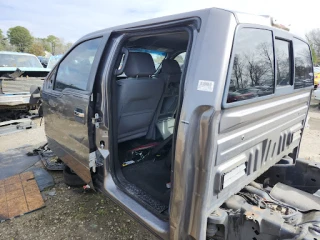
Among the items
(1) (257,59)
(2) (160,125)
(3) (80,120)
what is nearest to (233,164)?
(1) (257,59)

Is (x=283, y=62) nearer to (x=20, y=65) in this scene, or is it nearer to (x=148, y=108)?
(x=148, y=108)

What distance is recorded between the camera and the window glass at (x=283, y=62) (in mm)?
2053

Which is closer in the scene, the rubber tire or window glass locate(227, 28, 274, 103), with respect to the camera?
window glass locate(227, 28, 274, 103)

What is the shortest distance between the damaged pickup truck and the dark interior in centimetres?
374

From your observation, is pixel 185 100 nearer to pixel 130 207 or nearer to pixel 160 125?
pixel 130 207

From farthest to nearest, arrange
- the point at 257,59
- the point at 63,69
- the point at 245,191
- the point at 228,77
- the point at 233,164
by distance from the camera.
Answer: the point at 63,69
the point at 245,191
the point at 257,59
the point at 233,164
the point at 228,77

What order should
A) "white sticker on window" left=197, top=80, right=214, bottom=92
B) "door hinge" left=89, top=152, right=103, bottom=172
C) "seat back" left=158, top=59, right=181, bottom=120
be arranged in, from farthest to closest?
1. "seat back" left=158, top=59, right=181, bottom=120
2. "door hinge" left=89, top=152, right=103, bottom=172
3. "white sticker on window" left=197, top=80, right=214, bottom=92

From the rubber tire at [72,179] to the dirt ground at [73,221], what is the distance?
8 cm

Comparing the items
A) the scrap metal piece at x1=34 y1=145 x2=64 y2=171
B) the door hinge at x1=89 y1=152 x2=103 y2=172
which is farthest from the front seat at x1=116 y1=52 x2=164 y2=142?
the scrap metal piece at x1=34 y1=145 x2=64 y2=171

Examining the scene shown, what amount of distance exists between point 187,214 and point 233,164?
0.48 m

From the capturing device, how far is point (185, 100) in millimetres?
1537

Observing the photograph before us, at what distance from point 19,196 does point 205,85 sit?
313 cm

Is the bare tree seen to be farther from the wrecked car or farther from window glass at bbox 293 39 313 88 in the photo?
the wrecked car

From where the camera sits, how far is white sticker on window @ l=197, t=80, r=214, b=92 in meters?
1.44
